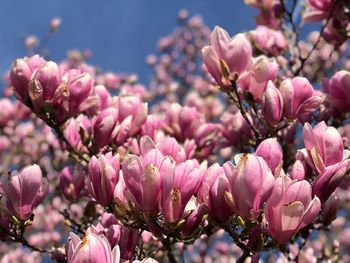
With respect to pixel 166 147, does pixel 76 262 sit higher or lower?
lower

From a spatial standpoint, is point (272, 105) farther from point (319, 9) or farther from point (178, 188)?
point (319, 9)

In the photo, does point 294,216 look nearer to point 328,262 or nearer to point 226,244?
point 328,262

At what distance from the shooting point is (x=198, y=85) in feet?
27.4

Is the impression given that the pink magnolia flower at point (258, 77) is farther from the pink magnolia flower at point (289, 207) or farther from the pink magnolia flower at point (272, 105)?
the pink magnolia flower at point (289, 207)

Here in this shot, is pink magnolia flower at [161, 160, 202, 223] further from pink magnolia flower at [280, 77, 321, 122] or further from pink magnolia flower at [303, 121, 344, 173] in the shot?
pink magnolia flower at [280, 77, 321, 122]

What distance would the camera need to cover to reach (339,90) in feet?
7.12

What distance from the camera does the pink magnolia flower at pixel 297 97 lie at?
1.93m

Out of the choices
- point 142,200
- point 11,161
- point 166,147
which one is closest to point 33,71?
point 166,147

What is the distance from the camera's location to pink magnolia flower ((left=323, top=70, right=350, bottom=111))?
2.12 meters

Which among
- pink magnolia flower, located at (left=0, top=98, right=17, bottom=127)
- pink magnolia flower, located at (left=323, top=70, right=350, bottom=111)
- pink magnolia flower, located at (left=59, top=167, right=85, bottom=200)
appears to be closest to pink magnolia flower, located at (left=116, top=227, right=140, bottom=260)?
pink magnolia flower, located at (left=59, top=167, right=85, bottom=200)

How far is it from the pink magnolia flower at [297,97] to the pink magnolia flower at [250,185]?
1.81 ft

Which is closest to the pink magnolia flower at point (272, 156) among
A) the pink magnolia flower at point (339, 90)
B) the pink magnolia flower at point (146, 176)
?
the pink magnolia flower at point (146, 176)

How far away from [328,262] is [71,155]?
53.2 inches

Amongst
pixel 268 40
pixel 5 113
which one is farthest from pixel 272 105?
pixel 5 113
